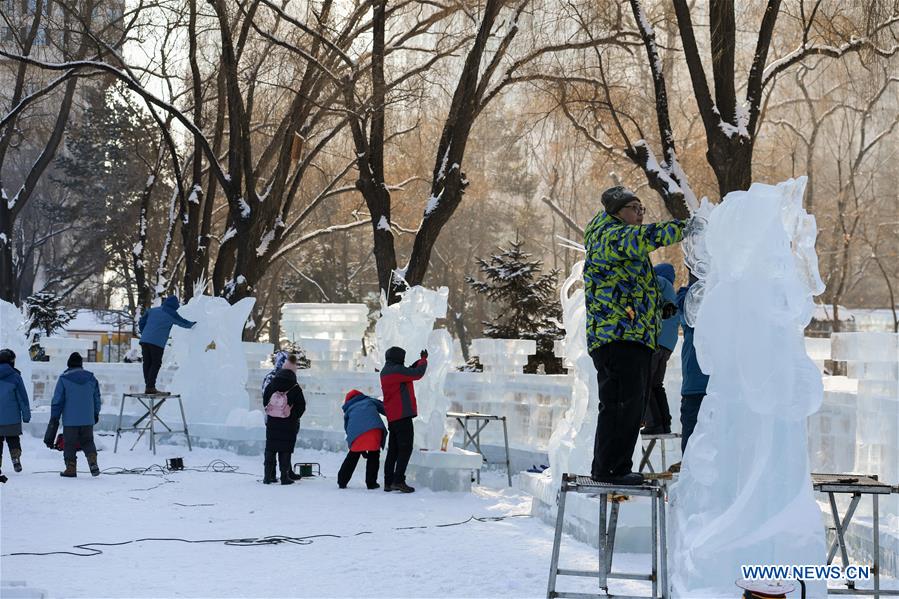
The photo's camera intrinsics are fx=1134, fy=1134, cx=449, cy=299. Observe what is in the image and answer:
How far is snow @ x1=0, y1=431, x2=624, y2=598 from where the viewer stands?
758 centimetres

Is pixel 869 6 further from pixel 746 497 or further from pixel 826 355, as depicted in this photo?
pixel 746 497

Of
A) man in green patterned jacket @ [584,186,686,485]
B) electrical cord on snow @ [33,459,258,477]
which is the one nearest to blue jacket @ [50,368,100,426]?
electrical cord on snow @ [33,459,258,477]

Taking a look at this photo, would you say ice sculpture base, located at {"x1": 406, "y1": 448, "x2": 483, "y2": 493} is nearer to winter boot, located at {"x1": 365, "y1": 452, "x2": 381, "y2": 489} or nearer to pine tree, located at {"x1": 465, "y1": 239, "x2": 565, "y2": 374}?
winter boot, located at {"x1": 365, "y1": 452, "x2": 381, "y2": 489}

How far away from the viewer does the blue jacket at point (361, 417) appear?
1291 cm

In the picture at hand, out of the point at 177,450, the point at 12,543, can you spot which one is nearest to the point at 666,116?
the point at 177,450

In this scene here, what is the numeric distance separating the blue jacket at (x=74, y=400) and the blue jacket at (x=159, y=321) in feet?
12.5

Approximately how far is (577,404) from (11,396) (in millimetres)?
6931

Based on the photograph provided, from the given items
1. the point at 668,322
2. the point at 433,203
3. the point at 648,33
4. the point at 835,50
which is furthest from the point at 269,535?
the point at 433,203

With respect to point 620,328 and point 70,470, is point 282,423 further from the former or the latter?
point 620,328

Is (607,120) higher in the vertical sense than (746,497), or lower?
higher

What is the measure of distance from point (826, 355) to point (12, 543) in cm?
1066

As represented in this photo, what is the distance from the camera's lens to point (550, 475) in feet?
35.1

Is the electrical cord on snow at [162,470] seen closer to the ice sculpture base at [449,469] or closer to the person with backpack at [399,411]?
the person with backpack at [399,411]

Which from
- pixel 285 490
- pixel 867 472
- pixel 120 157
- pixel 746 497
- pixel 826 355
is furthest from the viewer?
pixel 120 157
